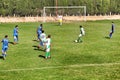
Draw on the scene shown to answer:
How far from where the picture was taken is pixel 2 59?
31422 millimetres

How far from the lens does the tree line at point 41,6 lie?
10569 cm

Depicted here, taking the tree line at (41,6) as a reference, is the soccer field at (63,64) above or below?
above

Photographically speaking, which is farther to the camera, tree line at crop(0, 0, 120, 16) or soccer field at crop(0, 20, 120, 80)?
tree line at crop(0, 0, 120, 16)

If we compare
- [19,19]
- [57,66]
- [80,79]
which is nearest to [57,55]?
[57,66]

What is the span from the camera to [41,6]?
114 m

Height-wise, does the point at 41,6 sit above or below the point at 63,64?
below

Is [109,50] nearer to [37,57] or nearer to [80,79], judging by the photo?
[37,57]

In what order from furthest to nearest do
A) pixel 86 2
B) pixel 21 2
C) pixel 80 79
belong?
pixel 86 2, pixel 21 2, pixel 80 79

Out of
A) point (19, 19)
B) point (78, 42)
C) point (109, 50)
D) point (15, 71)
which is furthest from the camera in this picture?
point (19, 19)

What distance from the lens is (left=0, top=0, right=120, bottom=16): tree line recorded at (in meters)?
106

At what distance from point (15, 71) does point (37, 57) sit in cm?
601

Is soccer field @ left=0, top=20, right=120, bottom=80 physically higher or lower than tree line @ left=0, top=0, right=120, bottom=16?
higher

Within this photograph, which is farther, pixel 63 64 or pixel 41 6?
pixel 41 6

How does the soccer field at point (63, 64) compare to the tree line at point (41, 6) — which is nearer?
the soccer field at point (63, 64)
